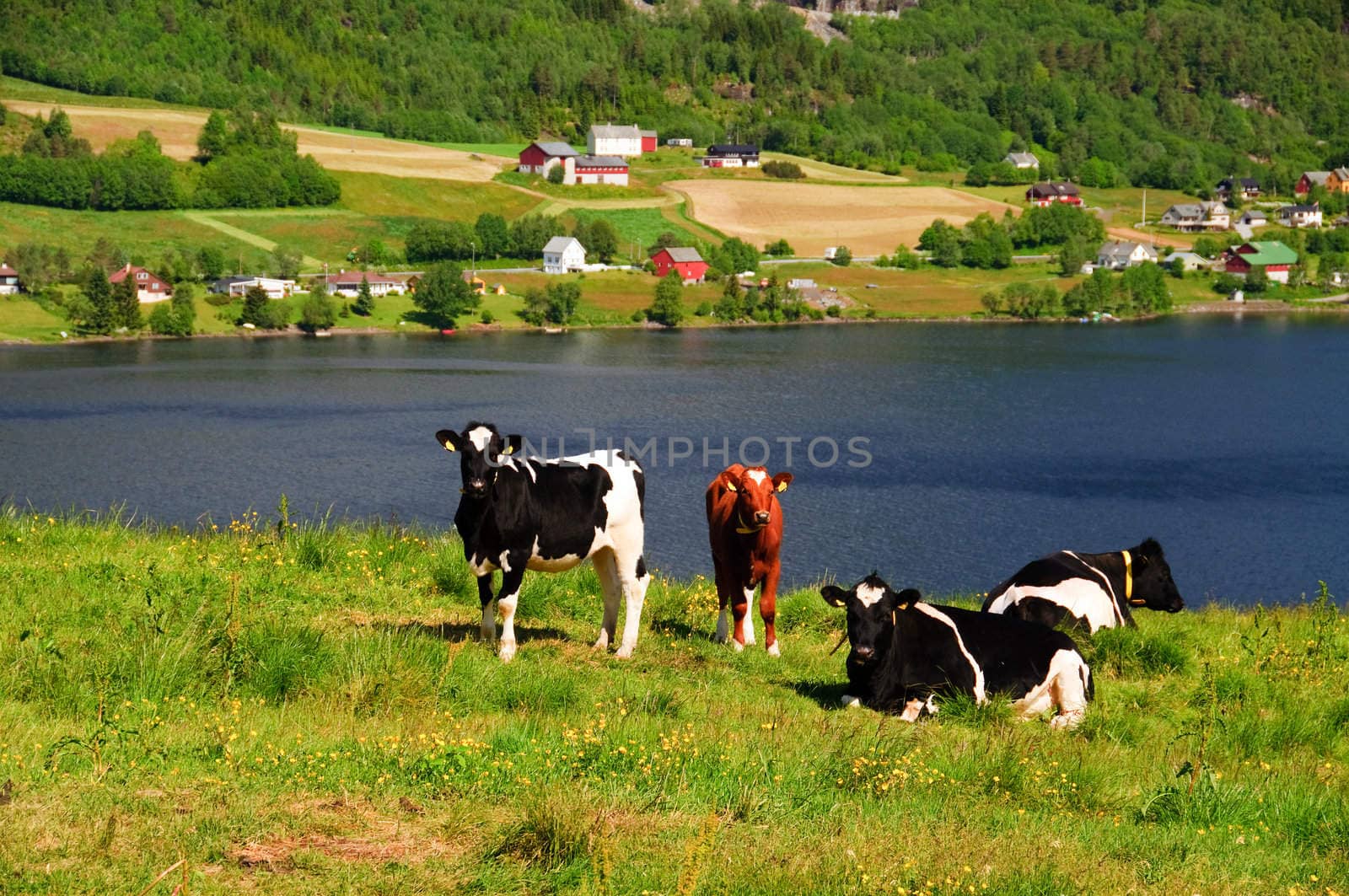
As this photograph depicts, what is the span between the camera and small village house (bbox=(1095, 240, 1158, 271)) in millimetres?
171375

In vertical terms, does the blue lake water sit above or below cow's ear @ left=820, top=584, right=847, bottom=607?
below

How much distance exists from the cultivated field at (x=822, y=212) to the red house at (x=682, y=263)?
53.1 feet

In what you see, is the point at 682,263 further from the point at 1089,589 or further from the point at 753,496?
the point at 753,496

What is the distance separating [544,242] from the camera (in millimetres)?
Answer: 159375

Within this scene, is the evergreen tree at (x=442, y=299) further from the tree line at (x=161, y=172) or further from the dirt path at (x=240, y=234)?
the tree line at (x=161, y=172)

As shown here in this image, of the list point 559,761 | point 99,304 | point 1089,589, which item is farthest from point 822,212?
point 559,761

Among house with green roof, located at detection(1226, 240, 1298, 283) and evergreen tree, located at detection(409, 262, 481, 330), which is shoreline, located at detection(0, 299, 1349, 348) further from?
house with green roof, located at detection(1226, 240, 1298, 283)

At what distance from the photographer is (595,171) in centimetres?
19400

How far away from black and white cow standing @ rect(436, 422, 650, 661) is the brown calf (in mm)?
1251

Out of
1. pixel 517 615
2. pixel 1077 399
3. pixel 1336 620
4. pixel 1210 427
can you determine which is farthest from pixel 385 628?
pixel 1077 399

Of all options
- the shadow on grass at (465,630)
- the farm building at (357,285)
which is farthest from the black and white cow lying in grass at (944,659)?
the farm building at (357,285)

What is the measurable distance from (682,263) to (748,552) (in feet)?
456

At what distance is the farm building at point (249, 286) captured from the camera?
437 feet

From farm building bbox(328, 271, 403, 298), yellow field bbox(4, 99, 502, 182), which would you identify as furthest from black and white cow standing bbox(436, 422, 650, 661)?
yellow field bbox(4, 99, 502, 182)
